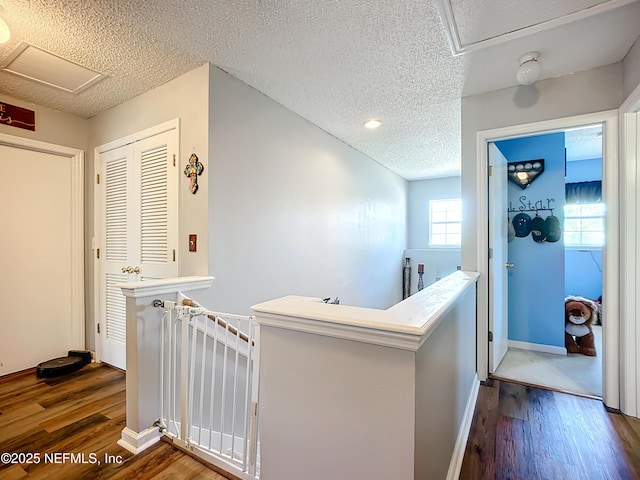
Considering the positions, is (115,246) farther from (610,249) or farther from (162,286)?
(610,249)

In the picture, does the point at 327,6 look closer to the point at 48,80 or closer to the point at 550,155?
the point at 48,80

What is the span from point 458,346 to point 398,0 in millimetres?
1842

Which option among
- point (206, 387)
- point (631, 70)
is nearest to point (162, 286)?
point (206, 387)

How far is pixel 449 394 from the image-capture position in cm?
136

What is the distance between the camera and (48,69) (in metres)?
2.13

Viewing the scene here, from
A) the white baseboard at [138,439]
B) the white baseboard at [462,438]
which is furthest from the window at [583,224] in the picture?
the white baseboard at [138,439]

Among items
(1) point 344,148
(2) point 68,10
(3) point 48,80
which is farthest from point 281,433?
(1) point 344,148

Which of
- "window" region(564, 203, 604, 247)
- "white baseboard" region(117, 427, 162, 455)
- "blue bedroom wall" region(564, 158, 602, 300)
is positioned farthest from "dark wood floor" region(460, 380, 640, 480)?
"window" region(564, 203, 604, 247)

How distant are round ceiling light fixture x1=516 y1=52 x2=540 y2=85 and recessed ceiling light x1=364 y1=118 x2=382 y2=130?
1322 millimetres

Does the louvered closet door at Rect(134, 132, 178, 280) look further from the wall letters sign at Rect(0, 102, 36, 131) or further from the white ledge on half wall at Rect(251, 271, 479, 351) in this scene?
the white ledge on half wall at Rect(251, 271, 479, 351)

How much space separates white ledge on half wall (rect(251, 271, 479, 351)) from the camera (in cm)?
84

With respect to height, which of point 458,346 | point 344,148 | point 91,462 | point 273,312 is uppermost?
point 344,148

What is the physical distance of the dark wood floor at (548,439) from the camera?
1.48 m

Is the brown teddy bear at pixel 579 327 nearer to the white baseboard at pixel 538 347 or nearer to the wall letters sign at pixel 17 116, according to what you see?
the white baseboard at pixel 538 347
